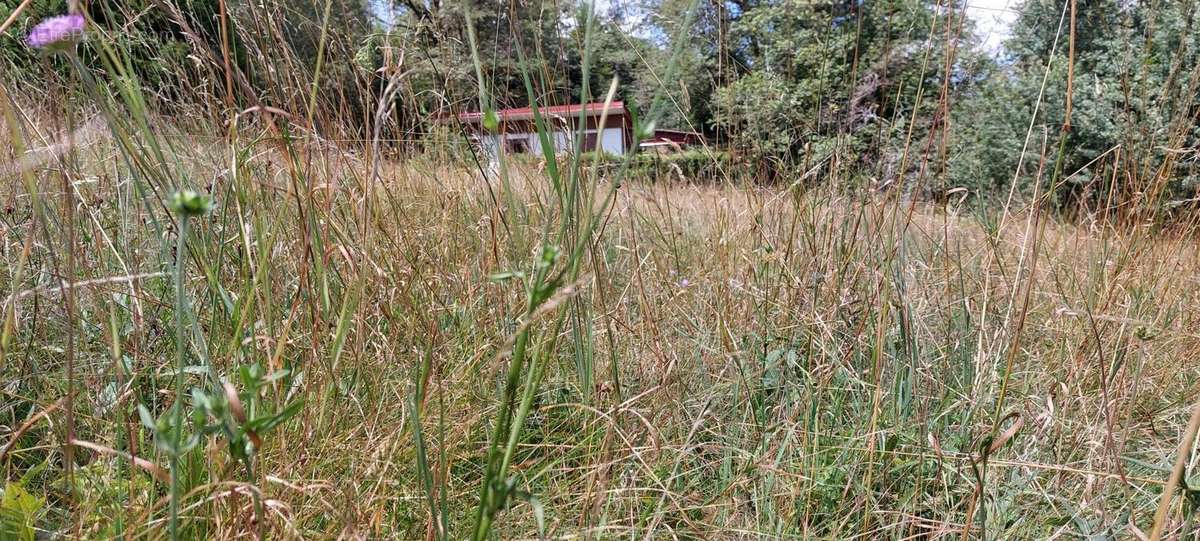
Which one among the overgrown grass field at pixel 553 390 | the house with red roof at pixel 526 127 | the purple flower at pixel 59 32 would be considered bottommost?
the overgrown grass field at pixel 553 390

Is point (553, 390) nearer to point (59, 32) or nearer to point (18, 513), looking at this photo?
point (18, 513)

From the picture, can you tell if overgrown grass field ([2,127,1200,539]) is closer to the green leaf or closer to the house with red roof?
the green leaf

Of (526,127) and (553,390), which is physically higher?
(526,127)

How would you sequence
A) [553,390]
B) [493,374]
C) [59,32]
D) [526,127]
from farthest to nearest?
1. [526,127]
2. [553,390]
3. [493,374]
4. [59,32]

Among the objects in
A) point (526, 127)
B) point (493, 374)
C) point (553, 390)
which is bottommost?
point (553, 390)

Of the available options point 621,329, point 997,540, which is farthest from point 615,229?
point 997,540

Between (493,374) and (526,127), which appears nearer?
(493,374)

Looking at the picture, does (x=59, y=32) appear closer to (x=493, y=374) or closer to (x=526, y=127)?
(x=493, y=374)

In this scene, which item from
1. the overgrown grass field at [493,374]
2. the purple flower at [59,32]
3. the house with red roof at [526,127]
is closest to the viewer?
the purple flower at [59,32]

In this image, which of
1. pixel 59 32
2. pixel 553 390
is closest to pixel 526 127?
pixel 553 390

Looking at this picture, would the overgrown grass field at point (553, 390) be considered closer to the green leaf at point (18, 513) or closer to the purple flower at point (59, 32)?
the green leaf at point (18, 513)

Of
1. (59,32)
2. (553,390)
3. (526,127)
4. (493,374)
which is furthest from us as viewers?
(526,127)

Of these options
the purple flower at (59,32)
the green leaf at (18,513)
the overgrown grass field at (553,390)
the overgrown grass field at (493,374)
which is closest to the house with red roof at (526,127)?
the overgrown grass field at (493,374)

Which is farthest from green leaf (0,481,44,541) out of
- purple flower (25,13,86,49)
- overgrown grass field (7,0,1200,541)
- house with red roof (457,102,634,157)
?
house with red roof (457,102,634,157)
